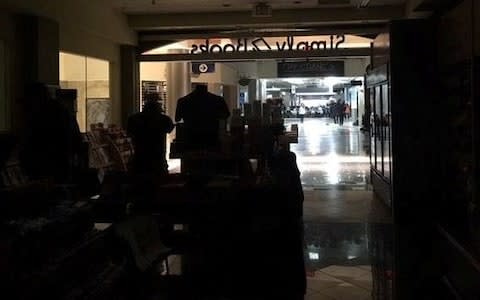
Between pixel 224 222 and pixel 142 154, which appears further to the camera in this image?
pixel 142 154

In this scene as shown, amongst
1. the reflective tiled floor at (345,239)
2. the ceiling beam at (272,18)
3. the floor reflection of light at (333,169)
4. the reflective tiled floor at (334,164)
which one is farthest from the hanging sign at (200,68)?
the reflective tiled floor at (345,239)

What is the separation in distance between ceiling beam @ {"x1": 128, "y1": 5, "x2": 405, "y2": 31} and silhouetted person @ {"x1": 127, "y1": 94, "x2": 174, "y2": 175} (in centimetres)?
588

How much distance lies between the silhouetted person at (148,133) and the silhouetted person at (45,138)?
1578mm

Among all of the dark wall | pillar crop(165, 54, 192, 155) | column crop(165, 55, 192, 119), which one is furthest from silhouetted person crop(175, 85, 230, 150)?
column crop(165, 55, 192, 119)

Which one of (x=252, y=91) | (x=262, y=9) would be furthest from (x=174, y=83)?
(x=252, y=91)

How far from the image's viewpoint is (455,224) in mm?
5422

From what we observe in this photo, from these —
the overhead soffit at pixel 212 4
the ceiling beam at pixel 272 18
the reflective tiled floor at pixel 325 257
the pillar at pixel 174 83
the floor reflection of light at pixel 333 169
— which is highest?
the overhead soffit at pixel 212 4

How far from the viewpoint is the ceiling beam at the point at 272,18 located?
1116 centimetres

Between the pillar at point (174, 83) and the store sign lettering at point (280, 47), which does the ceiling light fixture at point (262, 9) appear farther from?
the pillar at point (174, 83)

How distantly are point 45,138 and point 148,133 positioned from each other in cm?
177

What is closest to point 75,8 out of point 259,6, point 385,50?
point 259,6

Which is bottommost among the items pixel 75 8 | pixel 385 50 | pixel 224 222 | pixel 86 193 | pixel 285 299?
pixel 285 299

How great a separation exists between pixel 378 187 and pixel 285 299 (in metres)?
4.61

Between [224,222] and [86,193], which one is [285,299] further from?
[86,193]
